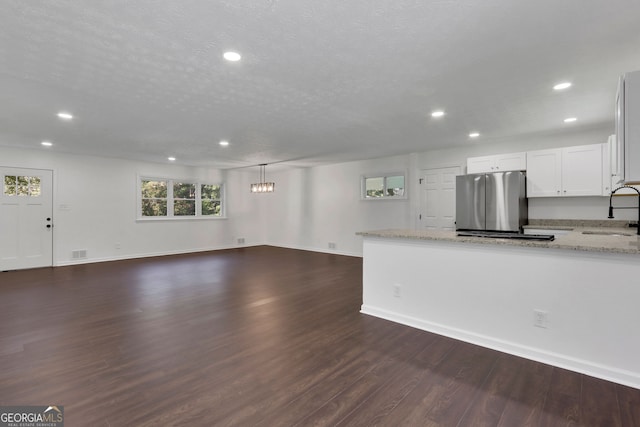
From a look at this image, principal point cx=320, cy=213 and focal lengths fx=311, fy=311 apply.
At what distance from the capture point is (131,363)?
8.09 feet

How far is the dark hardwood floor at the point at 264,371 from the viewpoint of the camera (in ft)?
6.14

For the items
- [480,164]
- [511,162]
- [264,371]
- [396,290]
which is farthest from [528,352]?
[480,164]

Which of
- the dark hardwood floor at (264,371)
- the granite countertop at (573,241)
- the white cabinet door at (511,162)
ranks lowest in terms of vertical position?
the dark hardwood floor at (264,371)

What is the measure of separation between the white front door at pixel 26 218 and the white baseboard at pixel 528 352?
717 cm

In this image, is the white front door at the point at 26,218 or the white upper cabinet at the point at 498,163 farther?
the white front door at the point at 26,218

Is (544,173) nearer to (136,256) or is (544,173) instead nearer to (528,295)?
(528,295)


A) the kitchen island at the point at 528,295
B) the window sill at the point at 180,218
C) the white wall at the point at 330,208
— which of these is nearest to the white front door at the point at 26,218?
the window sill at the point at 180,218

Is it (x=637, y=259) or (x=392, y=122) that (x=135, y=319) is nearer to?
(x=392, y=122)

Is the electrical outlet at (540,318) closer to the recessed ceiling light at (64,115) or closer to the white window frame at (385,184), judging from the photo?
the white window frame at (385,184)

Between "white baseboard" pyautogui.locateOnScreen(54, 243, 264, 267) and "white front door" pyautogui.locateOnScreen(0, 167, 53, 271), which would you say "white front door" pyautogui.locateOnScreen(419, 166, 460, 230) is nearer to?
"white baseboard" pyautogui.locateOnScreen(54, 243, 264, 267)

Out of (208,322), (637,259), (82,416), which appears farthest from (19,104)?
(637,259)

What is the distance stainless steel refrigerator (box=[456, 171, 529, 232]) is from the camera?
16.0 ft

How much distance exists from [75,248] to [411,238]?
7.31m

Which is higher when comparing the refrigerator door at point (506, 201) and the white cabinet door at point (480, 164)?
the white cabinet door at point (480, 164)
